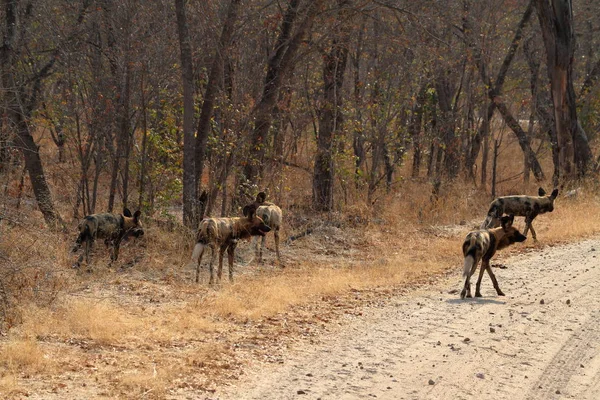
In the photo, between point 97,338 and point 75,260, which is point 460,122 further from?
point 97,338

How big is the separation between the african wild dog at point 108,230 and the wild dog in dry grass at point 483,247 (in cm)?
426

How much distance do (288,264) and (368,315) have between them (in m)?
3.43

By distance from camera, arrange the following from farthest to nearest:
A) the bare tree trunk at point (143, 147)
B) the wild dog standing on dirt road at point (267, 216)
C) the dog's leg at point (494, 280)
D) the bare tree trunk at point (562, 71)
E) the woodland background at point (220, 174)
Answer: the bare tree trunk at point (562, 71), the bare tree trunk at point (143, 147), the wild dog standing on dirt road at point (267, 216), the dog's leg at point (494, 280), the woodland background at point (220, 174)

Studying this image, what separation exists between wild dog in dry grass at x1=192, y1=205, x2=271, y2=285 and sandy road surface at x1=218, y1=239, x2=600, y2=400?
6.80 feet

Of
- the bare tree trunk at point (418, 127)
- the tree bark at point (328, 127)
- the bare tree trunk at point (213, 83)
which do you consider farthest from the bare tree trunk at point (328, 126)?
the bare tree trunk at point (213, 83)

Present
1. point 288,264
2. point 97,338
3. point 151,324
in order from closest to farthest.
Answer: point 97,338 < point 151,324 < point 288,264

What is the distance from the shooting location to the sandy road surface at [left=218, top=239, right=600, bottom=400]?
6055 mm

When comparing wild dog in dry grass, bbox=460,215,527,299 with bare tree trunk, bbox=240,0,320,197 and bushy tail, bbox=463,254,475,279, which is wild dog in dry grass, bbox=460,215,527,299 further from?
bare tree trunk, bbox=240,0,320,197

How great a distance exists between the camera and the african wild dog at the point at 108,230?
10.4 metres

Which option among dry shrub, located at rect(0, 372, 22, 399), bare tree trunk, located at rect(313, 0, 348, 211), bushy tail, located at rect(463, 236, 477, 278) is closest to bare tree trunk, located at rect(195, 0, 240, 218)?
bare tree trunk, located at rect(313, 0, 348, 211)

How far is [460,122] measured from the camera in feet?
69.9

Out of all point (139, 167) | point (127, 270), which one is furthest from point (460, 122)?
point (127, 270)

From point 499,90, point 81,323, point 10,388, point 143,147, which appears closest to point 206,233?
point 81,323

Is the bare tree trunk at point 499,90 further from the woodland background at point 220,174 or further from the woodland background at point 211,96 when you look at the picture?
the woodland background at point 211,96
